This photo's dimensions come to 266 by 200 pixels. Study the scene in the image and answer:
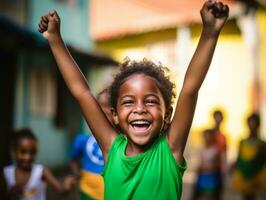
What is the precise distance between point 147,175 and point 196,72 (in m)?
0.48

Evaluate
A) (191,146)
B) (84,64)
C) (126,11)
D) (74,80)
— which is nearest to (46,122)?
(84,64)

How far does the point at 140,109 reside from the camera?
2479 millimetres

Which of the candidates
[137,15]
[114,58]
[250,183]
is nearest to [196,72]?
[250,183]

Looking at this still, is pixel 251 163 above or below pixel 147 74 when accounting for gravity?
below

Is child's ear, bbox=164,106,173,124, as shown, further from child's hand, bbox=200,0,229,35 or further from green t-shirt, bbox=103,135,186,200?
child's hand, bbox=200,0,229,35

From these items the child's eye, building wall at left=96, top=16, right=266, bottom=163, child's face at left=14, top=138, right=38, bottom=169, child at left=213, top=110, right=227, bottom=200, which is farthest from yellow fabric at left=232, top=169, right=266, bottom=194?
building wall at left=96, top=16, right=266, bottom=163

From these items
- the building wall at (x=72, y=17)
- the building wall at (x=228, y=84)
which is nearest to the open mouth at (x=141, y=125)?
the building wall at (x=72, y=17)

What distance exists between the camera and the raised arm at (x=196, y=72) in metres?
2.33

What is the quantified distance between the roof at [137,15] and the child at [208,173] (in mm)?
10139

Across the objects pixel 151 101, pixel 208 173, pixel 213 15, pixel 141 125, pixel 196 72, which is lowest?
pixel 208 173

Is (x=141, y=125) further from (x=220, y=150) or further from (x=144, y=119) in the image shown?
(x=220, y=150)

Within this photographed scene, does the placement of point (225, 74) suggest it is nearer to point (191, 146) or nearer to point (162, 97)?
point (191, 146)

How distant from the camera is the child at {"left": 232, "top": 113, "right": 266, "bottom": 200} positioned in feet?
25.2

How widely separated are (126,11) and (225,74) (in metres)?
4.95
